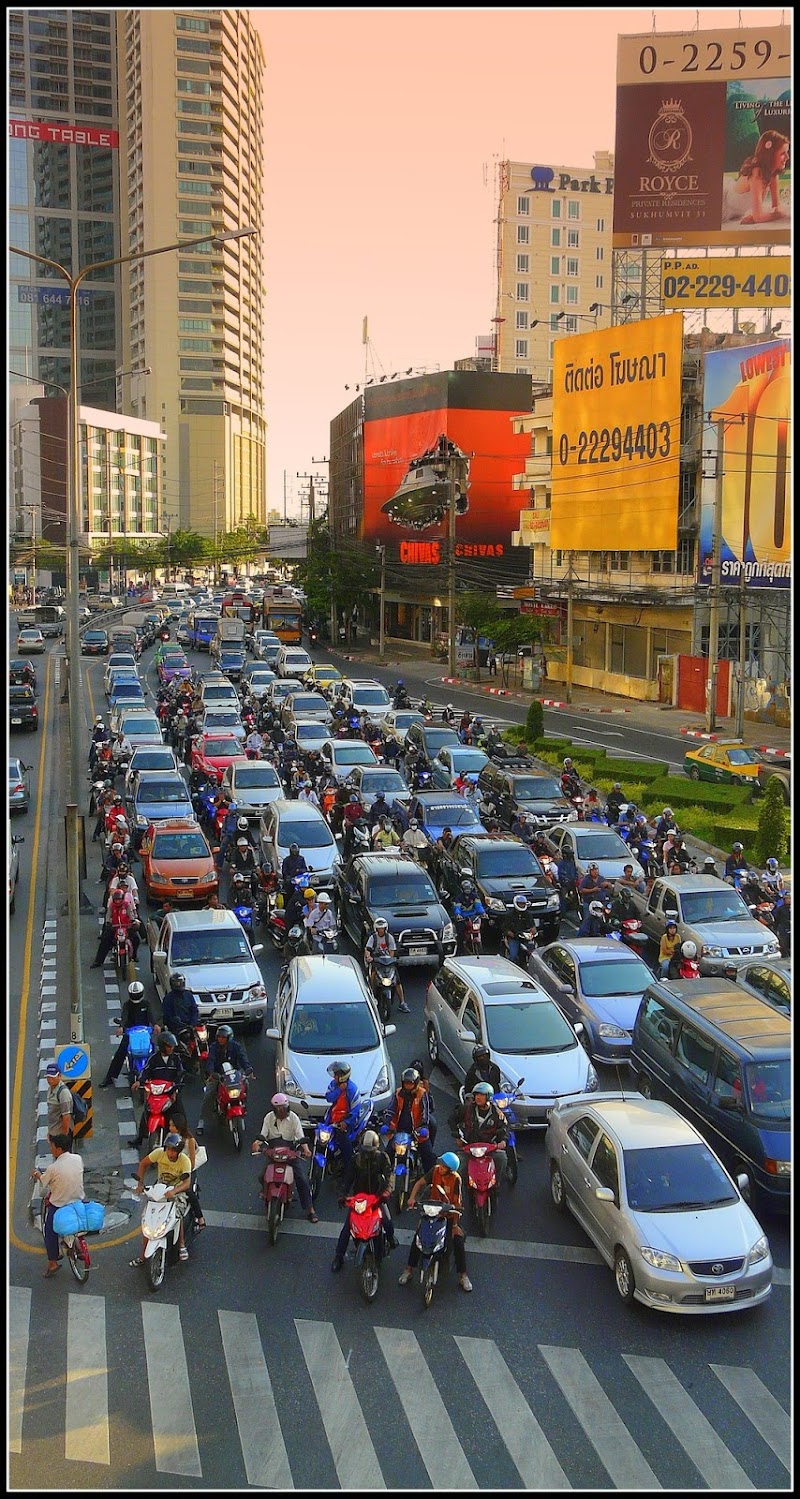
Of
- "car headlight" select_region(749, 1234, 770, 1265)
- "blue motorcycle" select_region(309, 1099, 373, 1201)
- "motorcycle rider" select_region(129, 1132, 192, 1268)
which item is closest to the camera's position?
"car headlight" select_region(749, 1234, 770, 1265)

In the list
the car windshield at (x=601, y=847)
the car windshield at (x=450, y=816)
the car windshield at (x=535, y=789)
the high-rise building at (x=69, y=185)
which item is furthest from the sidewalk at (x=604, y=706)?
the high-rise building at (x=69, y=185)

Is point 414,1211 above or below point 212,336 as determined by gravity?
below

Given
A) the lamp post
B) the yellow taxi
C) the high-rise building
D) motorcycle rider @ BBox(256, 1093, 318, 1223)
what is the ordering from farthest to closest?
the high-rise building < the yellow taxi < the lamp post < motorcycle rider @ BBox(256, 1093, 318, 1223)

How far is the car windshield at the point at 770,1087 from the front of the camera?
13.7 meters

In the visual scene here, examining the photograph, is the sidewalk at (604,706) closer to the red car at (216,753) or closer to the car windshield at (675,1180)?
the red car at (216,753)

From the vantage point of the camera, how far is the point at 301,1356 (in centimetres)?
1102

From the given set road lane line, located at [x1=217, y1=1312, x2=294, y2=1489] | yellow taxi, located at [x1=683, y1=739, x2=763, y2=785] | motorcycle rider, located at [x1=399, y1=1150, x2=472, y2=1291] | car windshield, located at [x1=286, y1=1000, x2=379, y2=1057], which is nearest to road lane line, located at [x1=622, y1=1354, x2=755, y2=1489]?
motorcycle rider, located at [x1=399, y1=1150, x2=472, y2=1291]

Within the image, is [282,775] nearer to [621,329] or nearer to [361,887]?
[361,887]

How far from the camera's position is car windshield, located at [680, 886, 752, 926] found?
70.8 feet

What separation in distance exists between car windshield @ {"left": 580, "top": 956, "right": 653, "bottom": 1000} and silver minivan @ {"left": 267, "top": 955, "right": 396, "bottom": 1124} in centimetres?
325

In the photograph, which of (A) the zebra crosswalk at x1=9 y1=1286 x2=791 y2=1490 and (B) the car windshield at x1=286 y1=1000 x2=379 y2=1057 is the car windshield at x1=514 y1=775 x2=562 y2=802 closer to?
(B) the car windshield at x1=286 y1=1000 x2=379 y2=1057

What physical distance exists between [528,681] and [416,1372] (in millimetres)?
57890

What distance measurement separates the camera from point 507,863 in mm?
24141

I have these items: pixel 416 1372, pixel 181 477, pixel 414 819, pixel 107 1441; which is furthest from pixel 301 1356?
pixel 181 477
